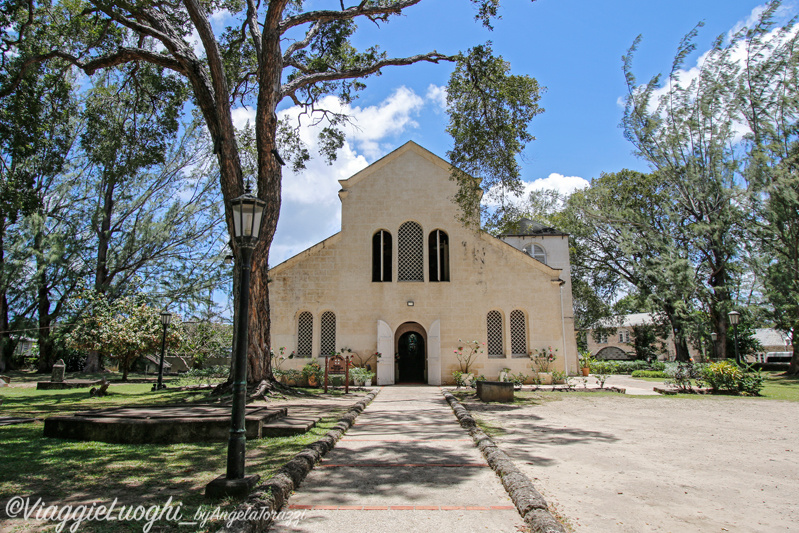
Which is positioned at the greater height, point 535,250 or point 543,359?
point 535,250

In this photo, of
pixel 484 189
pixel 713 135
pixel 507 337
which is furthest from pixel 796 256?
pixel 484 189

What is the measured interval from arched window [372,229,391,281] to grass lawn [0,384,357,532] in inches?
486

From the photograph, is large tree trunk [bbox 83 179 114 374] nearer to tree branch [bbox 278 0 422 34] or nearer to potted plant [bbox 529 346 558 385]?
tree branch [bbox 278 0 422 34]

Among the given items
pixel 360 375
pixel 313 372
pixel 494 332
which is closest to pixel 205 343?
pixel 313 372

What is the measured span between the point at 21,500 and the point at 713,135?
3116 cm

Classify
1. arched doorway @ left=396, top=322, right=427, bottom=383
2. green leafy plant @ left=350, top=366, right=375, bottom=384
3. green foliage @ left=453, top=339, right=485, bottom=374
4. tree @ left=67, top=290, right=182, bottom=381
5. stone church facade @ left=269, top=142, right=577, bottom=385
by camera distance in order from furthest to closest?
arched doorway @ left=396, top=322, right=427, bottom=383, stone church facade @ left=269, top=142, right=577, bottom=385, green foliage @ left=453, top=339, right=485, bottom=374, green leafy plant @ left=350, top=366, right=375, bottom=384, tree @ left=67, top=290, right=182, bottom=381

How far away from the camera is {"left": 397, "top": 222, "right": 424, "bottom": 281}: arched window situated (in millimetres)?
20328

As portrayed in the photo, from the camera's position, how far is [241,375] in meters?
4.91

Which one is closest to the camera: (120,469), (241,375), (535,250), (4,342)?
(241,375)

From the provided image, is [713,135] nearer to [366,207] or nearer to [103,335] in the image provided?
[366,207]

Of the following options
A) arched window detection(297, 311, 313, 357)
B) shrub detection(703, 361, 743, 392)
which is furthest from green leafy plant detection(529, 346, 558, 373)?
arched window detection(297, 311, 313, 357)

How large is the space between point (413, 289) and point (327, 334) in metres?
4.23

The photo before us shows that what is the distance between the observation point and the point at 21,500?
14.0ft

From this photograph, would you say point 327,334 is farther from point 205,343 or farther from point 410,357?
point 205,343
